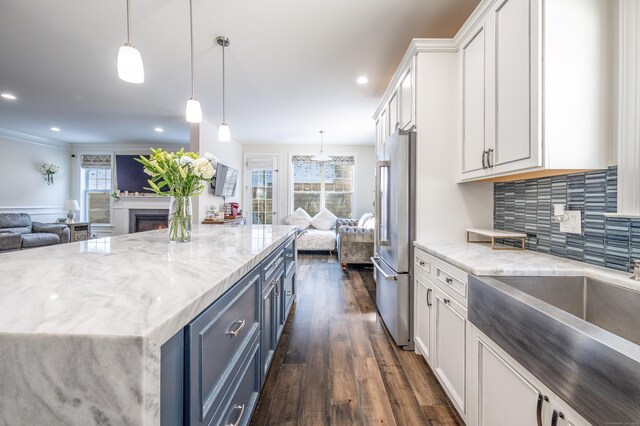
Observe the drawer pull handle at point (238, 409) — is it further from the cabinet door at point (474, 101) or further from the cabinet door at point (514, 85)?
the cabinet door at point (474, 101)

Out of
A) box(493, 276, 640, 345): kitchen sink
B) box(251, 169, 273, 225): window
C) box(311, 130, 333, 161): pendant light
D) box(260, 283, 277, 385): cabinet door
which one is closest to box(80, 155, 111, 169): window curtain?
box(251, 169, 273, 225): window

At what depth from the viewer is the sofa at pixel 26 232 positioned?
15.4 ft

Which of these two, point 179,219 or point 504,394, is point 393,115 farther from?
point 504,394

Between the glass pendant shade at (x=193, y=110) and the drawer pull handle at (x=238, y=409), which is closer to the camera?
the drawer pull handle at (x=238, y=409)

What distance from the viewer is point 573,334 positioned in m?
0.75

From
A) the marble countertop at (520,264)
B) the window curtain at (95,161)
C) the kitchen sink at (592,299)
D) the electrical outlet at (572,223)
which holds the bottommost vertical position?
the kitchen sink at (592,299)

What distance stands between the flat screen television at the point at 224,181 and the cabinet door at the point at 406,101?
3.75m

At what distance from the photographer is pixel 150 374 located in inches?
20.2

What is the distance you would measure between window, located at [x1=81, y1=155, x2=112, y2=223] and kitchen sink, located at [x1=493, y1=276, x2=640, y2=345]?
333 inches

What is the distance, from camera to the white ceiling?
2230 millimetres

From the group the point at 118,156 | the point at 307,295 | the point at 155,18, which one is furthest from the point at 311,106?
the point at 118,156

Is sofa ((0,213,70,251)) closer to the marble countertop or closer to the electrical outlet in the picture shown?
the marble countertop

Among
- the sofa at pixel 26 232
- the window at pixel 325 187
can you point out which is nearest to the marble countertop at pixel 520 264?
the window at pixel 325 187

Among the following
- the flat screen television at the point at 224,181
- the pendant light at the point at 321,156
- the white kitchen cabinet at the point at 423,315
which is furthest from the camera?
the pendant light at the point at 321,156
